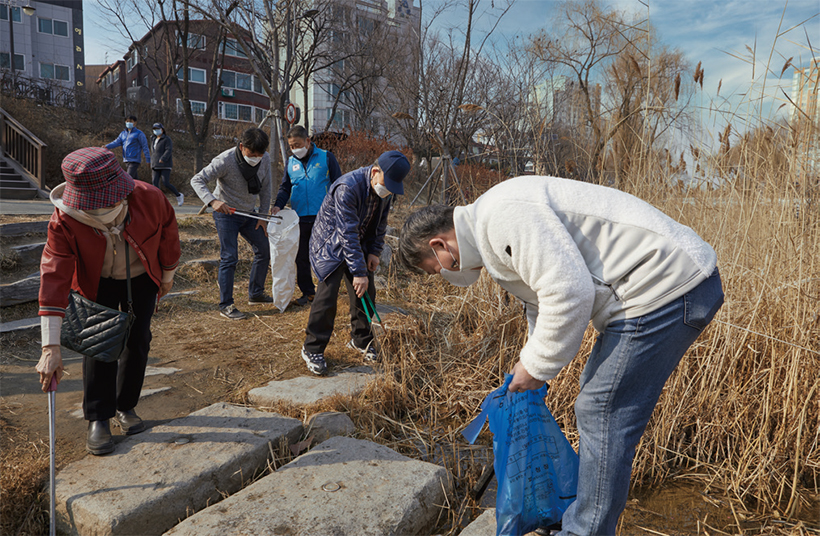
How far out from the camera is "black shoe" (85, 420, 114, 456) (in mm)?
2352

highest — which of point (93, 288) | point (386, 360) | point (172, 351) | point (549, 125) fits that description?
point (549, 125)

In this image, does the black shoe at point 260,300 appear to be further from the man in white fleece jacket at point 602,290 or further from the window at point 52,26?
the window at point 52,26

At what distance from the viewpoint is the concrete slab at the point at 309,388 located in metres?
3.10

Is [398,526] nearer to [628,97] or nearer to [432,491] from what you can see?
[432,491]

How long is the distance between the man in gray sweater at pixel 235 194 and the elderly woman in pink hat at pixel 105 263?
205 centimetres

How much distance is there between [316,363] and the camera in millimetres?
3486

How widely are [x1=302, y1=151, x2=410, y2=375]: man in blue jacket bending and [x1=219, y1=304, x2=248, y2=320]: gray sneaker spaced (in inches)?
57.9

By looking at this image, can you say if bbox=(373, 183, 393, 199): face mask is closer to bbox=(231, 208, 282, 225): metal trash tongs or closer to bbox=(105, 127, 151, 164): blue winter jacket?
bbox=(231, 208, 282, 225): metal trash tongs

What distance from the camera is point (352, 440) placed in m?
2.55

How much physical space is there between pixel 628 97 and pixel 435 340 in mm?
2202

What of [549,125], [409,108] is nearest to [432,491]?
[549,125]

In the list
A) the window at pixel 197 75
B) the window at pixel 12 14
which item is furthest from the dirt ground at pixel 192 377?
the window at pixel 197 75

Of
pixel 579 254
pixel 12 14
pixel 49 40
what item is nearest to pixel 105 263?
pixel 579 254

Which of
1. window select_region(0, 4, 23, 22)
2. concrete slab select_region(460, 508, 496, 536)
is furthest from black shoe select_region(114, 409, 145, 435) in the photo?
window select_region(0, 4, 23, 22)
